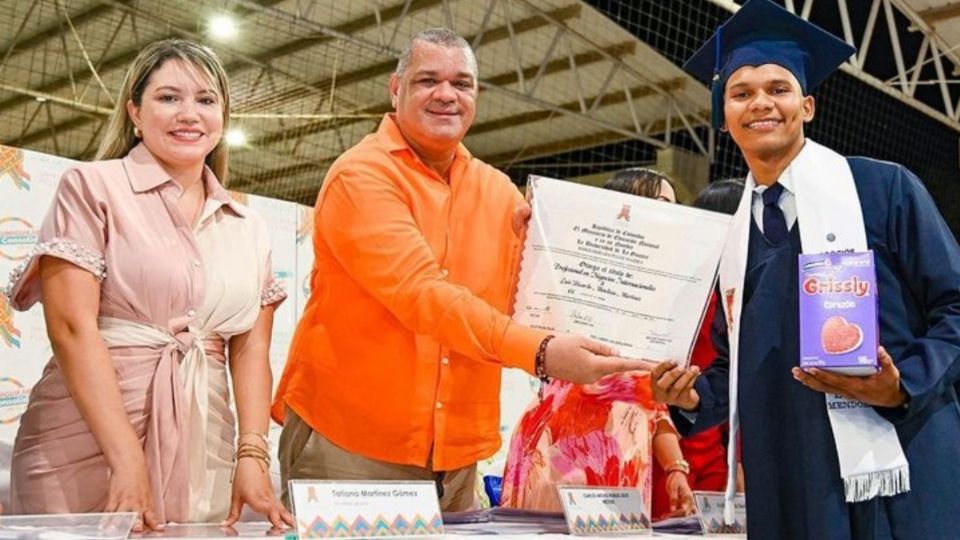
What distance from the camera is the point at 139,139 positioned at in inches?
68.3

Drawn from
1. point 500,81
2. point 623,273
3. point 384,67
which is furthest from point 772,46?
point 500,81

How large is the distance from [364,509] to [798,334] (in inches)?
28.5

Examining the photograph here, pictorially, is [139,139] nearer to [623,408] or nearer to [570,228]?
[570,228]

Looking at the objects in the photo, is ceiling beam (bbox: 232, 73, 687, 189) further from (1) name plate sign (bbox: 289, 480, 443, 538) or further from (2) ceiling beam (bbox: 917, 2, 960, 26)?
(1) name plate sign (bbox: 289, 480, 443, 538)

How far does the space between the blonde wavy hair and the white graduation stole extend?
87cm

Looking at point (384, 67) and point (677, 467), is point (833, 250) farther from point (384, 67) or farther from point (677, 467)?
point (384, 67)

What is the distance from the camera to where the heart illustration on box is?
4.69ft

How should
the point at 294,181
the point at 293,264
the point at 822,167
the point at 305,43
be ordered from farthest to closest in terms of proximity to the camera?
the point at 294,181
the point at 305,43
the point at 293,264
the point at 822,167

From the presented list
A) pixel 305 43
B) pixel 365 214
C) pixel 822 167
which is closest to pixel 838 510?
pixel 822 167

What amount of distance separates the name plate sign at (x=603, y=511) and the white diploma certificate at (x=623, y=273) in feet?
0.76

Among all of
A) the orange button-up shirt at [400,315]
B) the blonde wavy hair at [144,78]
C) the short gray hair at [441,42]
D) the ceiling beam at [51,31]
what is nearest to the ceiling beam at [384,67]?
the ceiling beam at [51,31]

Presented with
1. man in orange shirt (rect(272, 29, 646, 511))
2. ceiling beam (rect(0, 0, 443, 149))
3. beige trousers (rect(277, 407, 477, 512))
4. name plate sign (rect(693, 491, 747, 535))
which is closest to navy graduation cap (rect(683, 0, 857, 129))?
man in orange shirt (rect(272, 29, 646, 511))

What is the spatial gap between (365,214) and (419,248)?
0.38 ft

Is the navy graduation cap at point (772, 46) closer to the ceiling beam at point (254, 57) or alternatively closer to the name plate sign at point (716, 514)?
the name plate sign at point (716, 514)
